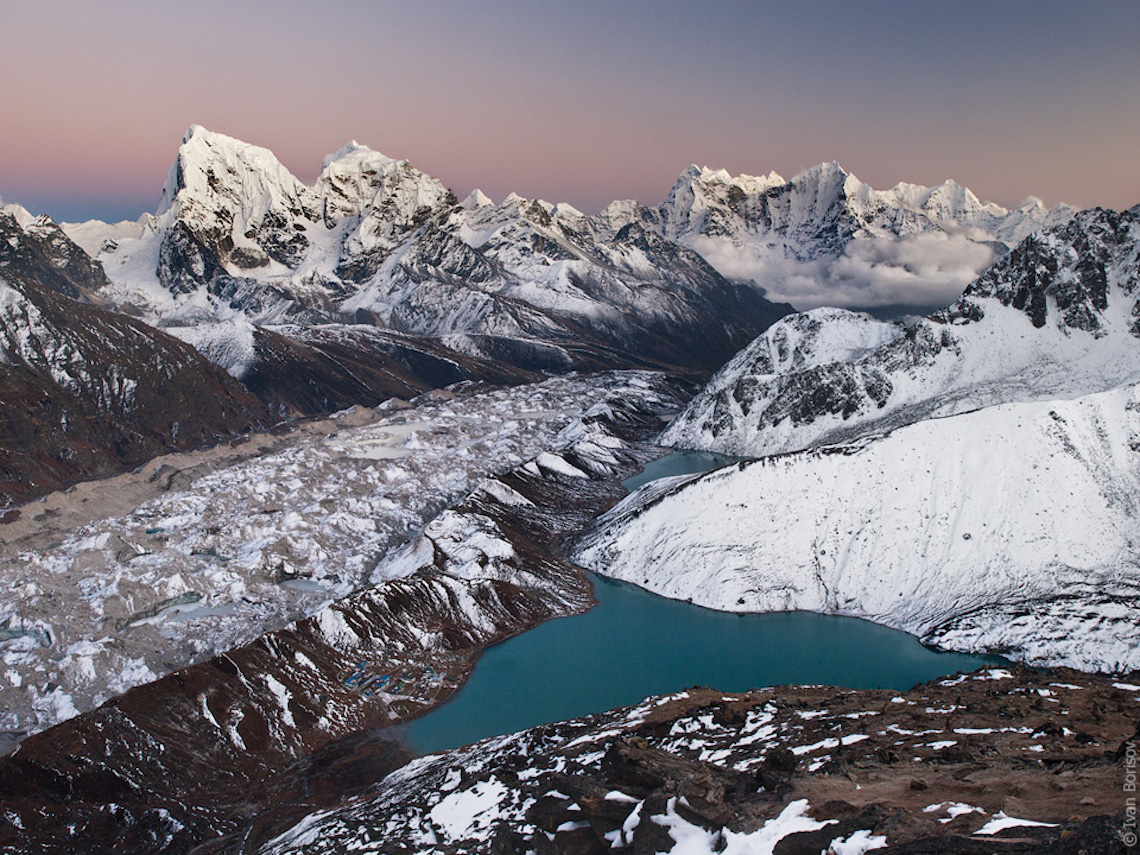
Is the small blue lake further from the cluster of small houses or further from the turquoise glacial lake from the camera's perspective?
the cluster of small houses

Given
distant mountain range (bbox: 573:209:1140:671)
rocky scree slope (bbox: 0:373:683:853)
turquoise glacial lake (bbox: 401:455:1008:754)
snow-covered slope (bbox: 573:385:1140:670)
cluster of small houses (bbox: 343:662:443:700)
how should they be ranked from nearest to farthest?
rocky scree slope (bbox: 0:373:683:853)
turquoise glacial lake (bbox: 401:455:1008:754)
cluster of small houses (bbox: 343:662:443:700)
distant mountain range (bbox: 573:209:1140:671)
snow-covered slope (bbox: 573:385:1140:670)

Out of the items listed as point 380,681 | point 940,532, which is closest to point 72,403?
point 380,681

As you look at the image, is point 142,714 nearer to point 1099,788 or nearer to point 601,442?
point 1099,788

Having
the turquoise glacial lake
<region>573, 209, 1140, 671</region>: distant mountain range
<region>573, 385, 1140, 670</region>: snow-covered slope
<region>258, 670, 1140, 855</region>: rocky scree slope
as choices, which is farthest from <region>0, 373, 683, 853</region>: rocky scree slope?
<region>573, 385, 1140, 670</region>: snow-covered slope

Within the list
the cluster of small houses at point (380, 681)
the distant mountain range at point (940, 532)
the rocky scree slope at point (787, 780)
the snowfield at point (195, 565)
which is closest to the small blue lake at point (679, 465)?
the distant mountain range at point (940, 532)

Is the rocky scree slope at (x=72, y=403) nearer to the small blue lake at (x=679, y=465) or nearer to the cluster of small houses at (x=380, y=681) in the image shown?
the cluster of small houses at (x=380, y=681)

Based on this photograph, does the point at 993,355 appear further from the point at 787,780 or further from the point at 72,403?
the point at 72,403
